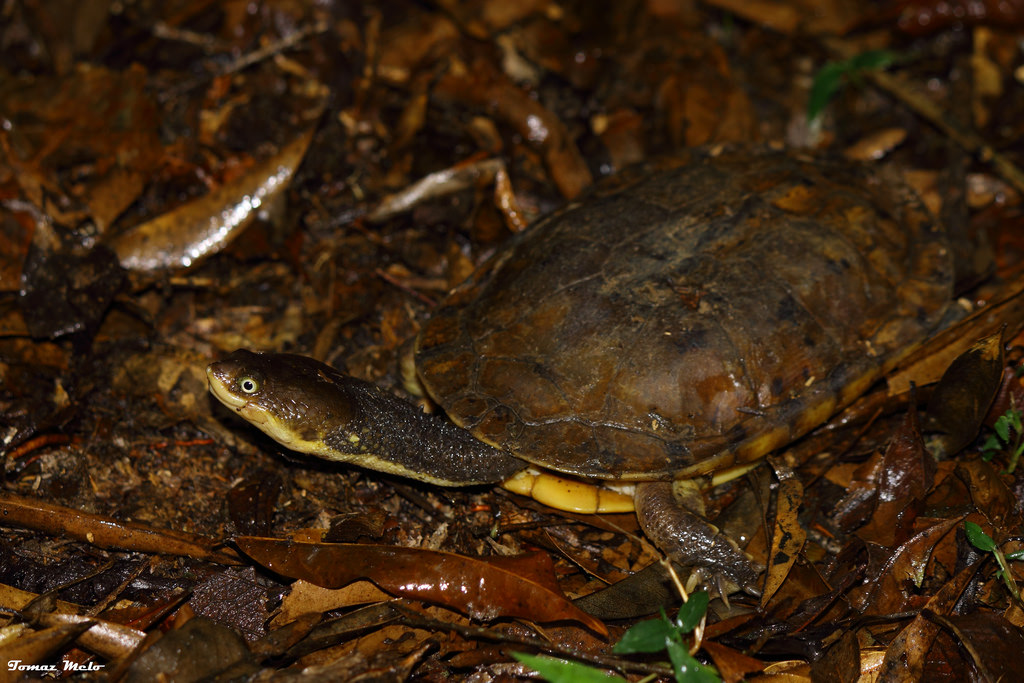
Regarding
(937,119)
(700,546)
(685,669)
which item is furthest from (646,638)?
(937,119)

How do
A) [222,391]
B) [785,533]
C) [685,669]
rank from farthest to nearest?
1. [785,533]
2. [222,391]
3. [685,669]

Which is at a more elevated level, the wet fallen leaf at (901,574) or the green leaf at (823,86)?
the green leaf at (823,86)

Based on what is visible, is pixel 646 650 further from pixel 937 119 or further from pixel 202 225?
pixel 937 119

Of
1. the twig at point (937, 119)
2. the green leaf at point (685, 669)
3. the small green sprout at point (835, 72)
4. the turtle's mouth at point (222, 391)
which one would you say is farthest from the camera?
the small green sprout at point (835, 72)

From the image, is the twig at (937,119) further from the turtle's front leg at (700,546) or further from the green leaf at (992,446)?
the turtle's front leg at (700,546)

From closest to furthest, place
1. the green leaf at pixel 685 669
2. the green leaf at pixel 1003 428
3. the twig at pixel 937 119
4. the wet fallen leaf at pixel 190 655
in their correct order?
the green leaf at pixel 685 669 < the wet fallen leaf at pixel 190 655 < the green leaf at pixel 1003 428 < the twig at pixel 937 119

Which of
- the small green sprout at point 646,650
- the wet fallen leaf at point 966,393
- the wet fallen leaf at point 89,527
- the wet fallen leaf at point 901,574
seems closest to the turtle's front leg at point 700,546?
the wet fallen leaf at point 901,574

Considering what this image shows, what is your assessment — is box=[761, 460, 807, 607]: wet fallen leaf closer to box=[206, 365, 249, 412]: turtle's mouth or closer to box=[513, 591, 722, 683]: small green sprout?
box=[513, 591, 722, 683]: small green sprout
